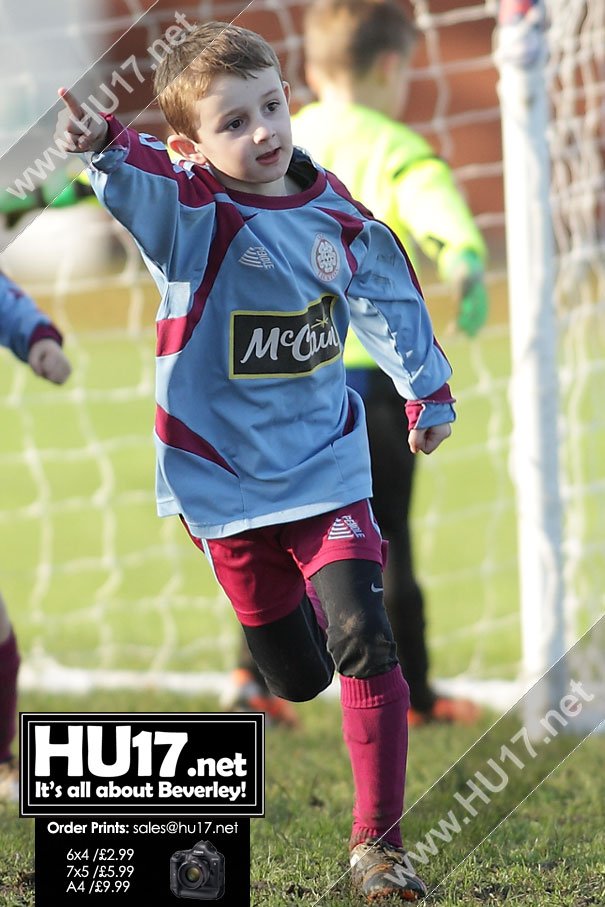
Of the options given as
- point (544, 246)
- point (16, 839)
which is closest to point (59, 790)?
point (16, 839)

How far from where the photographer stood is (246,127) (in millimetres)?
1844

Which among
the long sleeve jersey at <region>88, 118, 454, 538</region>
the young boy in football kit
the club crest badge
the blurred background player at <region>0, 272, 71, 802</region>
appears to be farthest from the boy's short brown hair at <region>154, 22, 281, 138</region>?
the blurred background player at <region>0, 272, 71, 802</region>

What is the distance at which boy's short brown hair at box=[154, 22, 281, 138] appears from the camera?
1806mm

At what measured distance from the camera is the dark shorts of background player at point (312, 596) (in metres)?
2.02

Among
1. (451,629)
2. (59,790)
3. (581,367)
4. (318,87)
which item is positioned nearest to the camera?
(59,790)

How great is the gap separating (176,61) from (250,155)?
159 millimetres

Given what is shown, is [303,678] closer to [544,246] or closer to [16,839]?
[16,839]

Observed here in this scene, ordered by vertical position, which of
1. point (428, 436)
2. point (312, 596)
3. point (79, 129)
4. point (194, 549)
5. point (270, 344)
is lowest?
point (194, 549)

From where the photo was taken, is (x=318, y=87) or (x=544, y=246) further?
(x=544, y=246)

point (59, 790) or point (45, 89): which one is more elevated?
point (45, 89)

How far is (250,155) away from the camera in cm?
185

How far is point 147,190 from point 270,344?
315 mm

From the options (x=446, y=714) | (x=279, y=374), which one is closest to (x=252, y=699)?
(x=446, y=714)

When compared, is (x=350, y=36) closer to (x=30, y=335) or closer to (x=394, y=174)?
(x=394, y=174)
